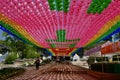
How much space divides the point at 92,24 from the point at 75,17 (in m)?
2.22

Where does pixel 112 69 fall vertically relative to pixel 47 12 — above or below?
below

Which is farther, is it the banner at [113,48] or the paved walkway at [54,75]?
the paved walkway at [54,75]

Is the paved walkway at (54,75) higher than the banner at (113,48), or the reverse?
the banner at (113,48)

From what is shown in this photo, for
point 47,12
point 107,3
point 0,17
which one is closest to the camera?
point 107,3

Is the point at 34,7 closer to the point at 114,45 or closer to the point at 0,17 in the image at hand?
the point at 0,17

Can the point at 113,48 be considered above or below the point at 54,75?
above

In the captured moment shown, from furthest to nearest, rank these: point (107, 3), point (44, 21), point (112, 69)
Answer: point (112, 69)
point (44, 21)
point (107, 3)

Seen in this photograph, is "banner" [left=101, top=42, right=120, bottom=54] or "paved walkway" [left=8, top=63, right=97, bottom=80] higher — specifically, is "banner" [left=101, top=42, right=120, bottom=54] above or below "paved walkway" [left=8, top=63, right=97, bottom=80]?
above

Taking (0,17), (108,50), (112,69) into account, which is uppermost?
(0,17)

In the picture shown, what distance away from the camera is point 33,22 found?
520 inches

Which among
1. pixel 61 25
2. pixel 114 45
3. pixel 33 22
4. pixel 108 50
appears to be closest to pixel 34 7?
pixel 33 22

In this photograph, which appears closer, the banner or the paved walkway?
the banner

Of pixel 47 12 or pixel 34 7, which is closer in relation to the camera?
pixel 34 7

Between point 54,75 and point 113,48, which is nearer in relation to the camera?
point 113,48
